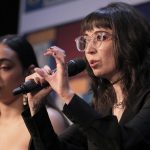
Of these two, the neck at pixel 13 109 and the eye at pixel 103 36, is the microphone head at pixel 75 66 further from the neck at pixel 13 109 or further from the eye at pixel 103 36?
the neck at pixel 13 109

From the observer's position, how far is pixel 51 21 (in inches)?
102

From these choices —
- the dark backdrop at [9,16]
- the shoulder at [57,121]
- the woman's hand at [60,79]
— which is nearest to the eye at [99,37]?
the woman's hand at [60,79]

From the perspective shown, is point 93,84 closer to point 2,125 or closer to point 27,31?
point 2,125

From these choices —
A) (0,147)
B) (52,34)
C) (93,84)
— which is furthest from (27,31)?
(93,84)

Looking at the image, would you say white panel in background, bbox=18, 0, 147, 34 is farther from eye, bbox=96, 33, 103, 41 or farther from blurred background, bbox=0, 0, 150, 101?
eye, bbox=96, 33, 103, 41

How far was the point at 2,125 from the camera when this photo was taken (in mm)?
1819

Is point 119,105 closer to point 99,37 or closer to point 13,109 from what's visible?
point 99,37

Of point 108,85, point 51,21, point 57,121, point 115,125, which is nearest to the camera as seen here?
point 115,125

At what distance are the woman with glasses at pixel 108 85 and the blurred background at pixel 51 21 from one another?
2.61ft

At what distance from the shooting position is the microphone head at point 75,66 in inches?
51.1

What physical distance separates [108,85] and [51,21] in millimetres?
1209

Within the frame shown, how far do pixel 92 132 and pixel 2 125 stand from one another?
0.75 meters

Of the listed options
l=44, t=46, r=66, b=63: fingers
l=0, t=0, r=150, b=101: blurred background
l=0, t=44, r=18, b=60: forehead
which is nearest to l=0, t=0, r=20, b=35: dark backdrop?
l=0, t=0, r=150, b=101: blurred background

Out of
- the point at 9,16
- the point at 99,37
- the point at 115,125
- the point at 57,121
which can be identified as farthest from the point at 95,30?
the point at 9,16
